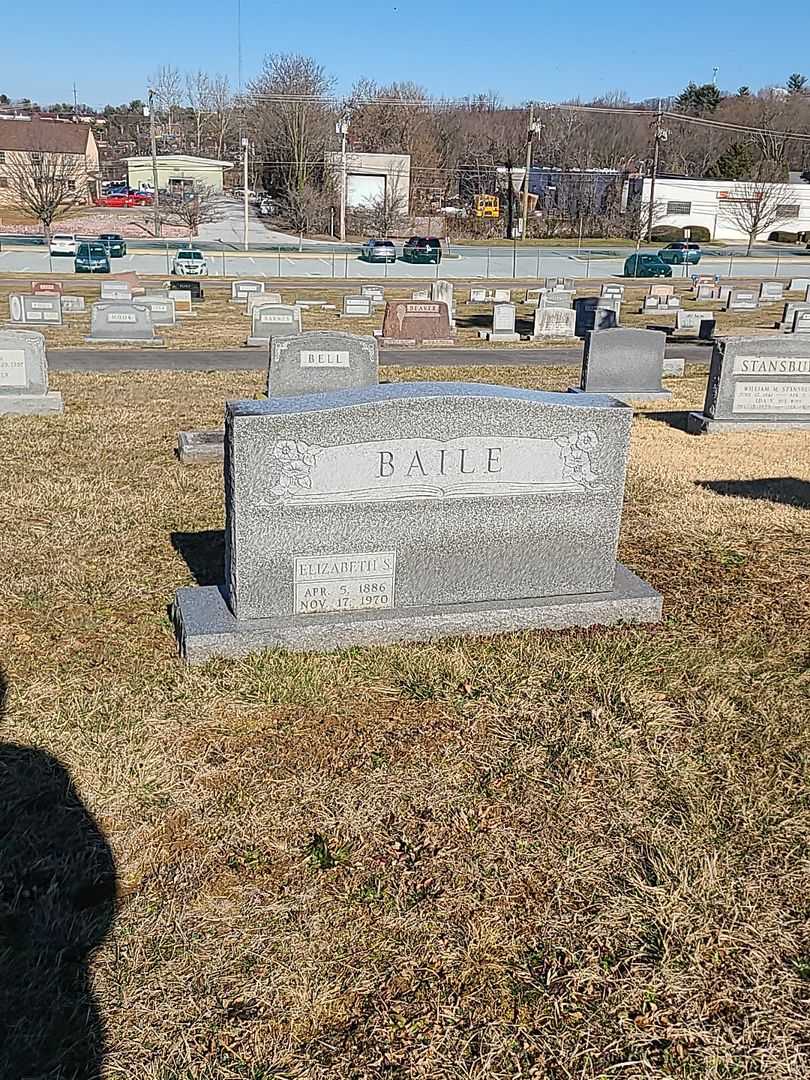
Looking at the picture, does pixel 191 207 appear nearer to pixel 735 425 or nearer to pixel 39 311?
pixel 39 311

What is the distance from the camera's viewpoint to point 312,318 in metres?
26.5

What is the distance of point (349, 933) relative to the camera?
318 cm

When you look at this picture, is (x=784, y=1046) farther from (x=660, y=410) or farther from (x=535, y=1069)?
(x=660, y=410)

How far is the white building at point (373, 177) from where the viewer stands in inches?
2702

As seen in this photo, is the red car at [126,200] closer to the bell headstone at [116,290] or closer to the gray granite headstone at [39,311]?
the bell headstone at [116,290]

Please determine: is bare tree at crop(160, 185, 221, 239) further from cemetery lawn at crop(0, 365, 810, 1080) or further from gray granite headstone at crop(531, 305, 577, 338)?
cemetery lawn at crop(0, 365, 810, 1080)

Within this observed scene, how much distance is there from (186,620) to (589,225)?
72321 mm

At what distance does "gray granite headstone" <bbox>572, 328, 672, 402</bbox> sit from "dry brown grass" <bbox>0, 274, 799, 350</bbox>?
761 cm

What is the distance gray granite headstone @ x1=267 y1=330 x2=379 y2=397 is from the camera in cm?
1138

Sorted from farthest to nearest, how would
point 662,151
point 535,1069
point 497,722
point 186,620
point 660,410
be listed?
1. point 662,151
2. point 660,410
3. point 186,620
4. point 497,722
5. point 535,1069

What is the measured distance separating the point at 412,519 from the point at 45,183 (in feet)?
181

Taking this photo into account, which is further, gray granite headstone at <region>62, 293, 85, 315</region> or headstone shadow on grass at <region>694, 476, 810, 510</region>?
gray granite headstone at <region>62, 293, 85, 315</region>

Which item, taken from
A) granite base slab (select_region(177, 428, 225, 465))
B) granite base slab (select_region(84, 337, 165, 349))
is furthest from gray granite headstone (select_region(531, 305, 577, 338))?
granite base slab (select_region(177, 428, 225, 465))

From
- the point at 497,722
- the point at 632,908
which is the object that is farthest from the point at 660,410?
the point at 632,908
